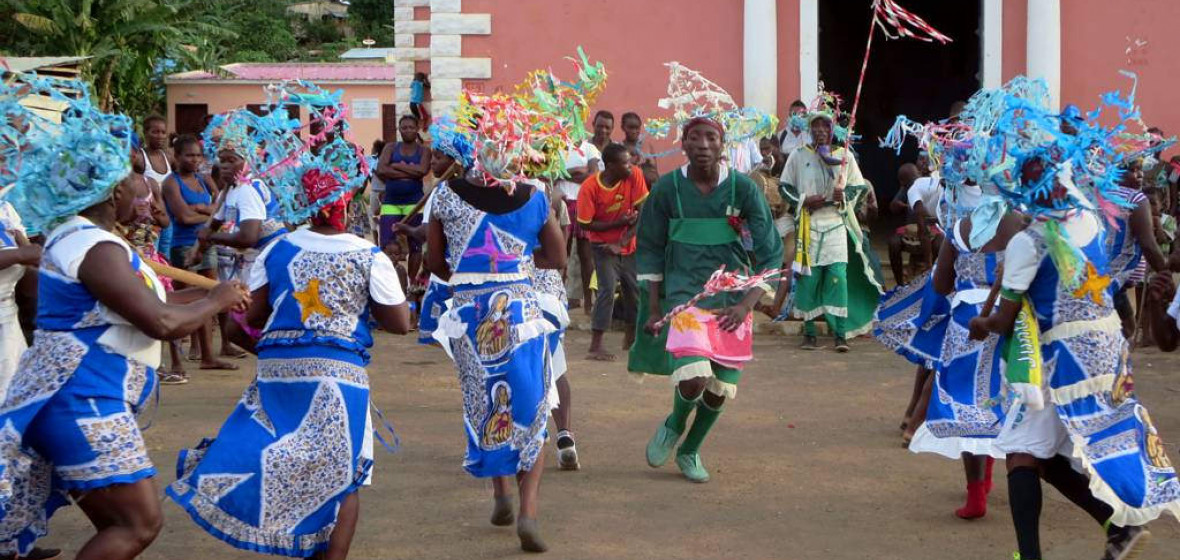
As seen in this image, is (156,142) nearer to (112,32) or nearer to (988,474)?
(988,474)

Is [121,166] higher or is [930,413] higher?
[121,166]

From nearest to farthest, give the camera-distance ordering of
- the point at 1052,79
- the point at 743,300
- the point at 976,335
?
the point at 976,335
the point at 743,300
the point at 1052,79

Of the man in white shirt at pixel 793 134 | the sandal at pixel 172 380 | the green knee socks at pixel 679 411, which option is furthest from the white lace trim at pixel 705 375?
the man in white shirt at pixel 793 134

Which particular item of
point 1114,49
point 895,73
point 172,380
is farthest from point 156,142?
point 895,73

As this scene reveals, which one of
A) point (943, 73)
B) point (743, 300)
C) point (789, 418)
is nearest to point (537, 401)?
point (743, 300)

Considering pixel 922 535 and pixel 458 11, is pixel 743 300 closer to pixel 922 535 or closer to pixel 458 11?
pixel 922 535

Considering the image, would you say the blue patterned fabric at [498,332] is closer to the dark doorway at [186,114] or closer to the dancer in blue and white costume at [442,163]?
the dancer in blue and white costume at [442,163]

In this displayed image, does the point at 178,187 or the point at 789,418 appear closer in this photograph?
the point at 789,418

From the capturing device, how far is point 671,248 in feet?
24.3

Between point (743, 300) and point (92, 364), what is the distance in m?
3.54

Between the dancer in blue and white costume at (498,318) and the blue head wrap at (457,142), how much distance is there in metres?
0.12

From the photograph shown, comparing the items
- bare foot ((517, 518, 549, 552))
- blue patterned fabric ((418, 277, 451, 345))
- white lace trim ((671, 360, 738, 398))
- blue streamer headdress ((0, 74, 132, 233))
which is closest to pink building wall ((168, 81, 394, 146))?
blue patterned fabric ((418, 277, 451, 345))

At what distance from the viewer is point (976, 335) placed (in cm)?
575

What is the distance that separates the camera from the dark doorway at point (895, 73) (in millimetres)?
24672
